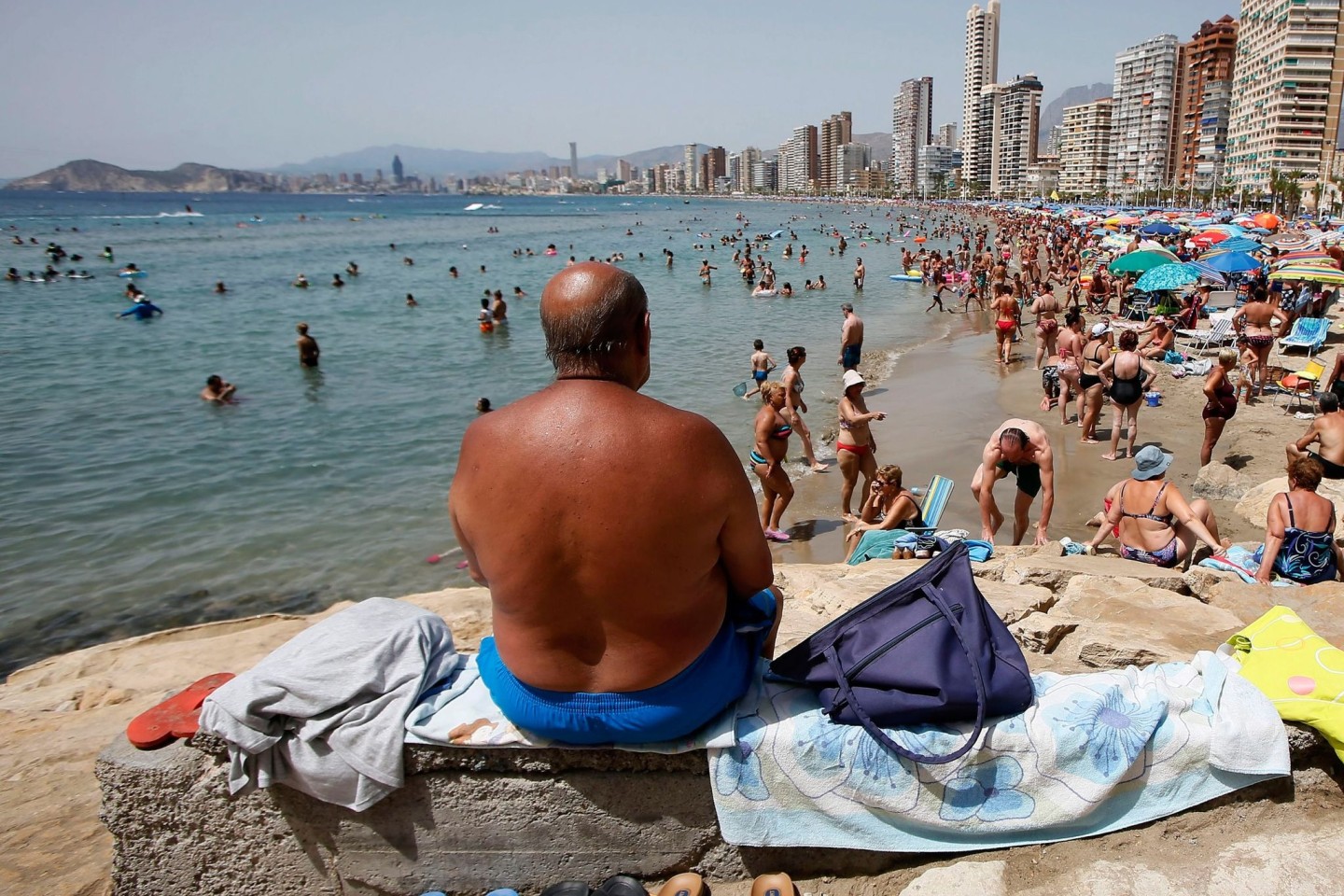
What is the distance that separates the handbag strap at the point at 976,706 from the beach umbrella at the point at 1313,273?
47.1 ft

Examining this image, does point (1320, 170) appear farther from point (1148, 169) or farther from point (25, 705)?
point (25, 705)

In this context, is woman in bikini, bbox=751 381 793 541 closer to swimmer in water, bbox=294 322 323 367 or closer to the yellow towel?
the yellow towel

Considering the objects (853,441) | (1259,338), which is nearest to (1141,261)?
(1259,338)

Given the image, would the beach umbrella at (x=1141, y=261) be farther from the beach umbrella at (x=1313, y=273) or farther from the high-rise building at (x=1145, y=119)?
the high-rise building at (x=1145, y=119)

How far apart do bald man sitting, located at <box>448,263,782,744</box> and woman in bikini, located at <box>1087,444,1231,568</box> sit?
430 centimetres

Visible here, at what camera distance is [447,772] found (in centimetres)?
216

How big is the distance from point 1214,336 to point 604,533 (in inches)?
611

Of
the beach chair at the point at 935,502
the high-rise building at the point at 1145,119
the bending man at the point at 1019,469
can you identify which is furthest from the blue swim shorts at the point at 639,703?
the high-rise building at the point at 1145,119

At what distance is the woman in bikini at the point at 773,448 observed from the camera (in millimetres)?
7159

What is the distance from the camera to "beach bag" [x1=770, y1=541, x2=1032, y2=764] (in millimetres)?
2037

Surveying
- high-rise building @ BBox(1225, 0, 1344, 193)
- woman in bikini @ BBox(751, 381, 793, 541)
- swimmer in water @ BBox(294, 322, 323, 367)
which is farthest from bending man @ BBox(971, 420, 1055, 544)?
high-rise building @ BBox(1225, 0, 1344, 193)

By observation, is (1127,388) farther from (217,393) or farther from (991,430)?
(217,393)

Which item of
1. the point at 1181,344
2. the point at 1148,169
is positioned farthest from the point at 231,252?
the point at 1148,169

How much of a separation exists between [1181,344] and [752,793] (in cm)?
1560
